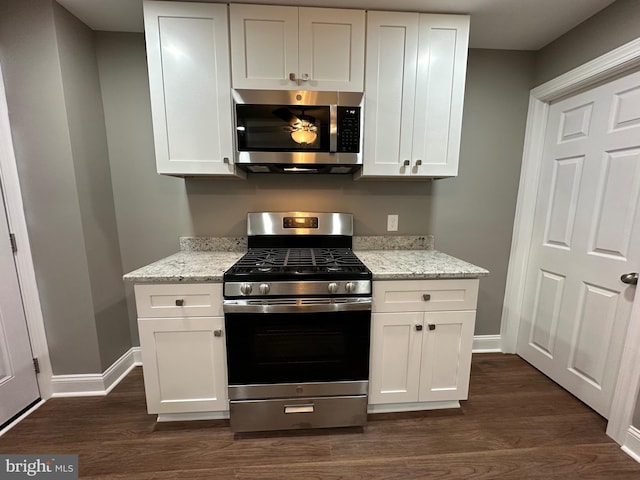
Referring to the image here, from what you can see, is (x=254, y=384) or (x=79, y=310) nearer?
(x=254, y=384)

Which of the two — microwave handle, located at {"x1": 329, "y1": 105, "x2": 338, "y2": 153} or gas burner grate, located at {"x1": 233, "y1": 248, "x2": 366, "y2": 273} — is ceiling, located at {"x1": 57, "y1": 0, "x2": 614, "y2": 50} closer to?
microwave handle, located at {"x1": 329, "y1": 105, "x2": 338, "y2": 153}

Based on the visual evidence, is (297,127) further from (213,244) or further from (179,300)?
(179,300)

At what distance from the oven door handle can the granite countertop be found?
0.17m

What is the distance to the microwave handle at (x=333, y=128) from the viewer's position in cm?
156

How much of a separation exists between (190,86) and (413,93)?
1.33 metres

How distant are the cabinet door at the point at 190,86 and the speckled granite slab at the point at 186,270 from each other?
0.55 meters

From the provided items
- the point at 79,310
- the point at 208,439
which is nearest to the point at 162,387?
the point at 208,439

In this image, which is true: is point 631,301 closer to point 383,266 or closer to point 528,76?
point 383,266

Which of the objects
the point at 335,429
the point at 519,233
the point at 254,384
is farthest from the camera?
the point at 519,233

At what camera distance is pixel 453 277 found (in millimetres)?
1505

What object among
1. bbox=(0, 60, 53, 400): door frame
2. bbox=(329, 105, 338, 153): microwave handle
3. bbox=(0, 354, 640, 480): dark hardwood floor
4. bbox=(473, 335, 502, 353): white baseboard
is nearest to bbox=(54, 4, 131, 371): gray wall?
bbox=(0, 60, 53, 400): door frame

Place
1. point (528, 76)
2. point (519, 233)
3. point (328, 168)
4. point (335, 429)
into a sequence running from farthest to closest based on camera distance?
point (519, 233)
point (528, 76)
point (328, 168)
point (335, 429)

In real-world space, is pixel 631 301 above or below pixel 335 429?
above

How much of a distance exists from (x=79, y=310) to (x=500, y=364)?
316 centimetres
